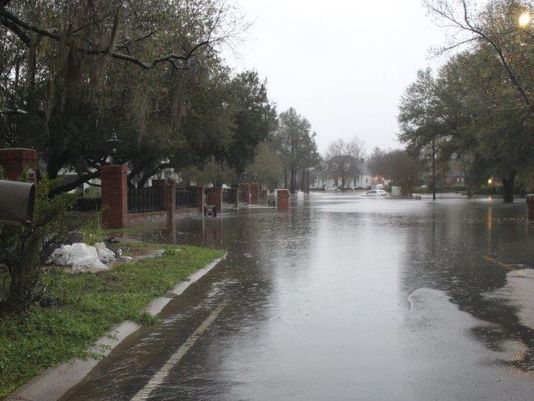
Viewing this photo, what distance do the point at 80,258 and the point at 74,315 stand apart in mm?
4210

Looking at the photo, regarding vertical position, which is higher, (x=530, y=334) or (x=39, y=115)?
(x=39, y=115)

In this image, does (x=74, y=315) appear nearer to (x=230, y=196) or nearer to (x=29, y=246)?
(x=29, y=246)

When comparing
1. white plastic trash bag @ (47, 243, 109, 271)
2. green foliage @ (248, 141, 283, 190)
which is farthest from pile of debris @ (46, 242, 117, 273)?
green foliage @ (248, 141, 283, 190)

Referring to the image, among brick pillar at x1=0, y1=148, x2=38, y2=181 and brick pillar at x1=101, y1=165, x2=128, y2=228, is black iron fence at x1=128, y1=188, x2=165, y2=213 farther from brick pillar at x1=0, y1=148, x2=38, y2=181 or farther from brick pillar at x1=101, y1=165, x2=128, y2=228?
brick pillar at x1=0, y1=148, x2=38, y2=181

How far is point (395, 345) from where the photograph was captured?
6.70 metres

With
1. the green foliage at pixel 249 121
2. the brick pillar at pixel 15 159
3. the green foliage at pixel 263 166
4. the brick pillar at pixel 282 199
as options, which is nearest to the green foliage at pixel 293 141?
the green foliage at pixel 263 166

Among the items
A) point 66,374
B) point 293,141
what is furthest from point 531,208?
point 293,141

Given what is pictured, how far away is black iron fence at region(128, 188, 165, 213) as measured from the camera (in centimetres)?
2731

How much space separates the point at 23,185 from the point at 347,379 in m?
3.58

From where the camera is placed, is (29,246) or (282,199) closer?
(29,246)

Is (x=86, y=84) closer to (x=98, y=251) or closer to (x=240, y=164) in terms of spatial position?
(x=98, y=251)

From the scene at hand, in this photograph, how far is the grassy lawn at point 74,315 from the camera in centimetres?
576

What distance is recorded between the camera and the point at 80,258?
1145 centimetres

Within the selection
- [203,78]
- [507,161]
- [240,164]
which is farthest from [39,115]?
[507,161]
